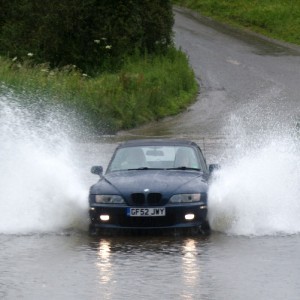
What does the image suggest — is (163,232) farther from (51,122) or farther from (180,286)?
(51,122)

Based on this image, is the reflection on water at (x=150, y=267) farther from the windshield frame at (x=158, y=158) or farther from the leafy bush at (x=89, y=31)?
the leafy bush at (x=89, y=31)

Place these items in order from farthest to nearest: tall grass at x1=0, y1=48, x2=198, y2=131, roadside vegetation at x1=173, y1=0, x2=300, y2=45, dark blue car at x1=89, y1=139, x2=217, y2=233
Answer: roadside vegetation at x1=173, y1=0, x2=300, y2=45
tall grass at x1=0, y1=48, x2=198, y2=131
dark blue car at x1=89, y1=139, x2=217, y2=233

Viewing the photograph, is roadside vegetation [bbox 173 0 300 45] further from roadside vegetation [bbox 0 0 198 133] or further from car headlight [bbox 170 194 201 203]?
car headlight [bbox 170 194 201 203]

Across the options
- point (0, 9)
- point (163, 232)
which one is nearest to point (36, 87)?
point (0, 9)

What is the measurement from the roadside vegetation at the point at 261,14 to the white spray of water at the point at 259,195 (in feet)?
116

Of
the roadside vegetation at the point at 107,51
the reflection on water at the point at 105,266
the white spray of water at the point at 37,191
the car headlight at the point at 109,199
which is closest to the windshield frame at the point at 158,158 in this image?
the white spray of water at the point at 37,191

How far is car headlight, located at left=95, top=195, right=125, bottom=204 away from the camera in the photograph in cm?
1708

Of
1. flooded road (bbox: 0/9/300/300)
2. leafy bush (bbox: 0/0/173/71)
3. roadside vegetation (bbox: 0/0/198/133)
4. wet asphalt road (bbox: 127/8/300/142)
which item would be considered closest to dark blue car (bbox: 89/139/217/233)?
flooded road (bbox: 0/9/300/300)

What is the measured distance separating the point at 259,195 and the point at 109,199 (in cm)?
317

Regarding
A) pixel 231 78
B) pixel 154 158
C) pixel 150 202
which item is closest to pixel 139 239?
pixel 150 202

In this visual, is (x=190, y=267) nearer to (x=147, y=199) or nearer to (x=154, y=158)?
(x=147, y=199)

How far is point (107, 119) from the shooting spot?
126 feet

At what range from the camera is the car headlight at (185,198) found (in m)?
17.0

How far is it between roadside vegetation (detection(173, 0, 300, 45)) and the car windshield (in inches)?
1546
